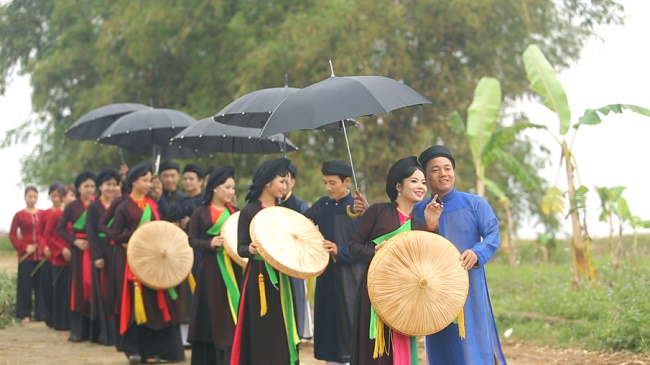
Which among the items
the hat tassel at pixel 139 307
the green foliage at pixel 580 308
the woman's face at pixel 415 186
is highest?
the woman's face at pixel 415 186

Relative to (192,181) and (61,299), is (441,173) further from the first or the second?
(61,299)

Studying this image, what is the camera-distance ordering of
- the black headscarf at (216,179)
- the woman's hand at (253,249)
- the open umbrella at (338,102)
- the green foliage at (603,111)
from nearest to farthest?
the open umbrella at (338,102)
the woman's hand at (253,249)
the black headscarf at (216,179)
the green foliage at (603,111)

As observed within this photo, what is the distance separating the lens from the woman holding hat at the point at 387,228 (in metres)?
6.76

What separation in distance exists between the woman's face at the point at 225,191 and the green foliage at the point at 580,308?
3.96 meters

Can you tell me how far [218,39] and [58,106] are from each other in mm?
5915

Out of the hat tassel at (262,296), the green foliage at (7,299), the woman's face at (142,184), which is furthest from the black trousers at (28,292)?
the hat tassel at (262,296)

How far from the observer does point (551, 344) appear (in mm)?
11398

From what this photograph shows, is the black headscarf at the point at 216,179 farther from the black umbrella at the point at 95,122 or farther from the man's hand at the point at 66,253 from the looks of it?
the man's hand at the point at 66,253

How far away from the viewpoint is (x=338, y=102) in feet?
23.6

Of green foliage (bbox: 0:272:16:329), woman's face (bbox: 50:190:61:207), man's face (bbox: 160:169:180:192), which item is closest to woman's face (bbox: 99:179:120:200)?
man's face (bbox: 160:169:180:192)

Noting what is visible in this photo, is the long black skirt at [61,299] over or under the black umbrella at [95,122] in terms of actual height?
under

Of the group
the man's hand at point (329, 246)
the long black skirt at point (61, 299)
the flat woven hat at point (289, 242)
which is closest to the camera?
the flat woven hat at point (289, 242)

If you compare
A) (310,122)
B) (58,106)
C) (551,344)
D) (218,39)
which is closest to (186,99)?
(218,39)

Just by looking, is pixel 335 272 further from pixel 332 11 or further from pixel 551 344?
pixel 332 11
